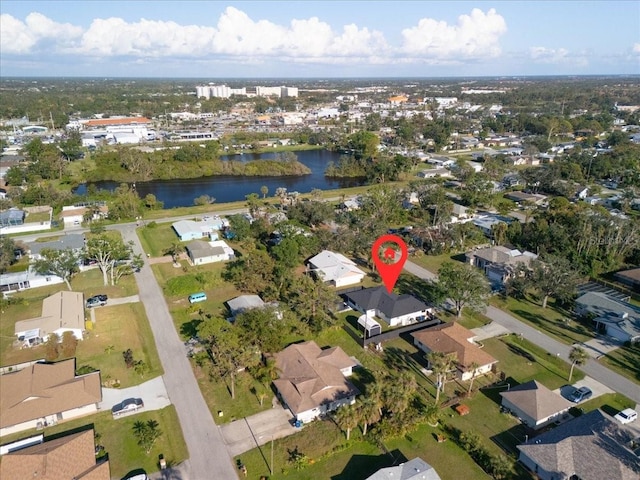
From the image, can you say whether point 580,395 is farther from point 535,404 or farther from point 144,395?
point 144,395

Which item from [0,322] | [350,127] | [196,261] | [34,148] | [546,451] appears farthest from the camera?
[350,127]

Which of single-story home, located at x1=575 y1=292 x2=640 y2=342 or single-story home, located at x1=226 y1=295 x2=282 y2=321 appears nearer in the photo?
single-story home, located at x1=575 y1=292 x2=640 y2=342

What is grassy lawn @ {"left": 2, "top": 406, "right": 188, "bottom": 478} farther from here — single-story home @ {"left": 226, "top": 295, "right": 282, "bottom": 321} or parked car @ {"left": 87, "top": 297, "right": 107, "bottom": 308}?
parked car @ {"left": 87, "top": 297, "right": 107, "bottom": 308}

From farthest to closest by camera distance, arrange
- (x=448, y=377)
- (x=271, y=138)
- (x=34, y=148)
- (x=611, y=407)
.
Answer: (x=271, y=138), (x=34, y=148), (x=448, y=377), (x=611, y=407)

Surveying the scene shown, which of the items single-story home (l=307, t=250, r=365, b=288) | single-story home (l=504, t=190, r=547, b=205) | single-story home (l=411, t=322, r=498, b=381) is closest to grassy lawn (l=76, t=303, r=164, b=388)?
single-story home (l=307, t=250, r=365, b=288)

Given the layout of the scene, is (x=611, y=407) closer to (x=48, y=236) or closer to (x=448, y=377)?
(x=448, y=377)

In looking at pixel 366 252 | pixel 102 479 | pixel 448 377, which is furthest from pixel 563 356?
pixel 102 479

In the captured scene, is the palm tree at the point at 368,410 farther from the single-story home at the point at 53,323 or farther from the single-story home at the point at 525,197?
the single-story home at the point at 525,197
